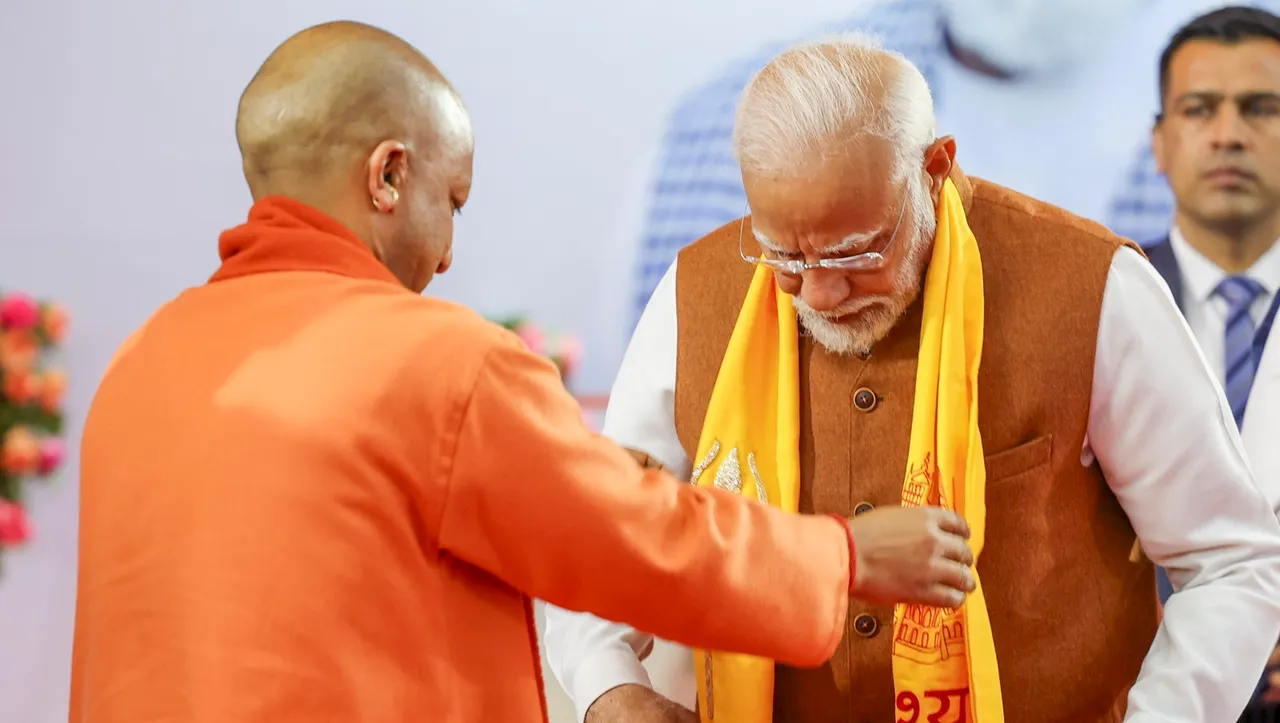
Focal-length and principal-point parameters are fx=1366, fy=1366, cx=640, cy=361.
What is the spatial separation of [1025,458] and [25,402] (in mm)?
2385

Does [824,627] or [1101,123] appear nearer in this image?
[824,627]

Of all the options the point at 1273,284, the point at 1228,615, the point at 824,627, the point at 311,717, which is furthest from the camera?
the point at 1273,284

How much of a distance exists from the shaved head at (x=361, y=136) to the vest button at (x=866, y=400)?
643 millimetres

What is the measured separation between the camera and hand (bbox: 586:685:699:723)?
5.76 feet

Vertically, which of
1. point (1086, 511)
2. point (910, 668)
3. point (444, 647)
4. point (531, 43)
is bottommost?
point (910, 668)

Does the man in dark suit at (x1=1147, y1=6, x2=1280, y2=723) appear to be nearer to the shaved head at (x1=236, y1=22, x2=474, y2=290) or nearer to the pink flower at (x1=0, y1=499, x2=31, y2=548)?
the shaved head at (x1=236, y1=22, x2=474, y2=290)

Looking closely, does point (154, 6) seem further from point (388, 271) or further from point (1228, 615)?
point (1228, 615)

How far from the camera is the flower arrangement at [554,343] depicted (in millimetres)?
3232

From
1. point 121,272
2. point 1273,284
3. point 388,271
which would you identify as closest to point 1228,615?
point 388,271

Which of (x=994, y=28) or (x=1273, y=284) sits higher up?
(x=994, y=28)

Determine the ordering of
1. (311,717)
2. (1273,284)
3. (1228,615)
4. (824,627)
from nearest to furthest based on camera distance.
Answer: (311,717)
(824,627)
(1228,615)
(1273,284)

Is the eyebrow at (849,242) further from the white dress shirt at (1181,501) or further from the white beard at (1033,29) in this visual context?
the white beard at (1033,29)

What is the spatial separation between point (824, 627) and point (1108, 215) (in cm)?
220

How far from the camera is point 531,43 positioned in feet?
10.6
